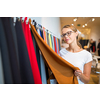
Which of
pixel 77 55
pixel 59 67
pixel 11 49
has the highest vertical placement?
pixel 11 49

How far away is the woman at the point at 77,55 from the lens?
0.84 meters

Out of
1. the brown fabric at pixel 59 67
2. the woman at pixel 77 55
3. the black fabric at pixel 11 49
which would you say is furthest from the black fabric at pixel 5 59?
the woman at pixel 77 55

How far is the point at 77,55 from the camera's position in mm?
862

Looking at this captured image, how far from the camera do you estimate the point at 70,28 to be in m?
0.84

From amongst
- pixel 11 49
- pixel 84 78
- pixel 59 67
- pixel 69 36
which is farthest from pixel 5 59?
pixel 84 78

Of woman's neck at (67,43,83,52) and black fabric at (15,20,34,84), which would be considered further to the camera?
woman's neck at (67,43,83,52)

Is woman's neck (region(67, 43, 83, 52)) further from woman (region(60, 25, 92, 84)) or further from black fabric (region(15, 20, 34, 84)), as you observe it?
black fabric (region(15, 20, 34, 84))

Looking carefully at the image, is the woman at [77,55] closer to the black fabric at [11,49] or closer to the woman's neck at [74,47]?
the woman's neck at [74,47]

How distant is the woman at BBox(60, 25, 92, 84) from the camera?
841 mm

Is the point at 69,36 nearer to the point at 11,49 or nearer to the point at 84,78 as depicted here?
the point at 84,78

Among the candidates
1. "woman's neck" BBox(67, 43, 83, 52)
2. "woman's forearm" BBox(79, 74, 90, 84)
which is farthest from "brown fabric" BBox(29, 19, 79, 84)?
"woman's neck" BBox(67, 43, 83, 52)

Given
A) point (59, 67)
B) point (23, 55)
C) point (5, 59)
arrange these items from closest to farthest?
point (5, 59), point (23, 55), point (59, 67)
